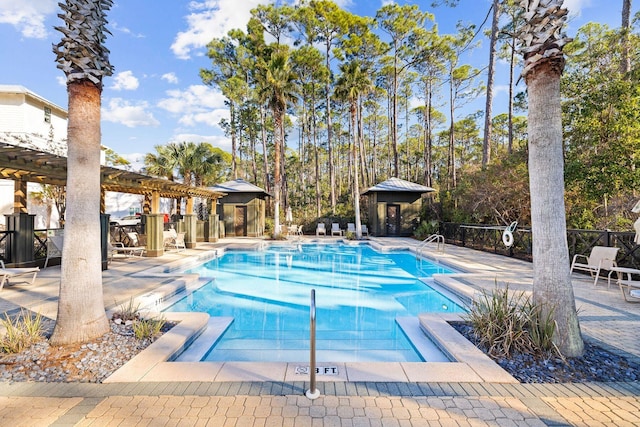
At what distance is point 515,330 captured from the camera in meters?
3.14

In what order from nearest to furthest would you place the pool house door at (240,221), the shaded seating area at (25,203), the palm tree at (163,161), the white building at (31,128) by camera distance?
the shaded seating area at (25,203)
the white building at (31,128)
the pool house door at (240,221)
the palm tree at (163,161)

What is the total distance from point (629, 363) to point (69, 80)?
6.33m

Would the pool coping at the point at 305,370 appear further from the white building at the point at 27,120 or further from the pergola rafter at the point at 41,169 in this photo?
the white building at the point at 27,120

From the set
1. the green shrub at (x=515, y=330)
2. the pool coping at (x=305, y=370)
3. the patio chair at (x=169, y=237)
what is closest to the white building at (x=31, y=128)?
the patio chair at (x=169, y=237)

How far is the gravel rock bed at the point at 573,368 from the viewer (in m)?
2.64

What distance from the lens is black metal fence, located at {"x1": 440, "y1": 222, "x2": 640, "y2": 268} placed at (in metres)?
6.90

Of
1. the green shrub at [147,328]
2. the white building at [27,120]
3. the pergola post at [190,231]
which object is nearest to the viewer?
the green shrub at [147,328]

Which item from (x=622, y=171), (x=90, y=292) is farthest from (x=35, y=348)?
(x=622, y=171)

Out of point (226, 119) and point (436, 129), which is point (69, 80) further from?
point (436, 129)

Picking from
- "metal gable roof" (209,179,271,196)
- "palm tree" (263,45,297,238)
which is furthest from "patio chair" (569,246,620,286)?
"metal gable roof" (209,179,271,196)

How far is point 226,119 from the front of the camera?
2548 cm

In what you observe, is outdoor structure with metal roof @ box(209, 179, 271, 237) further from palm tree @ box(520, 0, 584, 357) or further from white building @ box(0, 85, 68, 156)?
palm tree @ box(520, 0, 584, 357)

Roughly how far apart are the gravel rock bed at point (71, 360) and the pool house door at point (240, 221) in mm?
15405

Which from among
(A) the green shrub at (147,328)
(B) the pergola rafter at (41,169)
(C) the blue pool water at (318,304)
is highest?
(B) the pergola rafter at (41,169)
